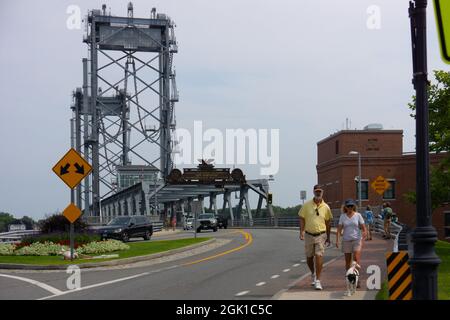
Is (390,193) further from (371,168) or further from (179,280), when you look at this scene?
(179,280)

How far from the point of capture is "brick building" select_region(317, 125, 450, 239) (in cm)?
6875

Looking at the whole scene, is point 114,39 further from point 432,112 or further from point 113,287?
point 113,287

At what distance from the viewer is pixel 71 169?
71.2 feet

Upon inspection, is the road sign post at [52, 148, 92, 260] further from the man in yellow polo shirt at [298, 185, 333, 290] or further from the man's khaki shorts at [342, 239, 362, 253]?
the man's khaki shorts at [342, 239, 362, 253]

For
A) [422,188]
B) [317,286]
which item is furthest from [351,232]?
[422,188]

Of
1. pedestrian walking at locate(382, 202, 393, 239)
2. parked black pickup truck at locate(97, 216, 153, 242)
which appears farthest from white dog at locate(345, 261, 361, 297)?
parked black pickup truck at locate(97, 216, 153, 242)

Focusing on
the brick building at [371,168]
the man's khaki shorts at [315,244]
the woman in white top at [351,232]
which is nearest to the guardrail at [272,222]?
the brick building at [371,168]

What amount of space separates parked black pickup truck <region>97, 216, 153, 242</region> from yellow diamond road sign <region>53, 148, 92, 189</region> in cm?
1492

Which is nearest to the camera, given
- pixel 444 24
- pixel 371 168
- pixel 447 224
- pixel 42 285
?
pixel 444 24

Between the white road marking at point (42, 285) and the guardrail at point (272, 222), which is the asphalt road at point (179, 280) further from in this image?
the guardrail at point (272, 222)

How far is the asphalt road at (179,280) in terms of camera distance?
13719mm

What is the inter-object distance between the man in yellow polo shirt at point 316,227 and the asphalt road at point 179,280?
1.10 meters

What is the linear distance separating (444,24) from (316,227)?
854 centimetres
